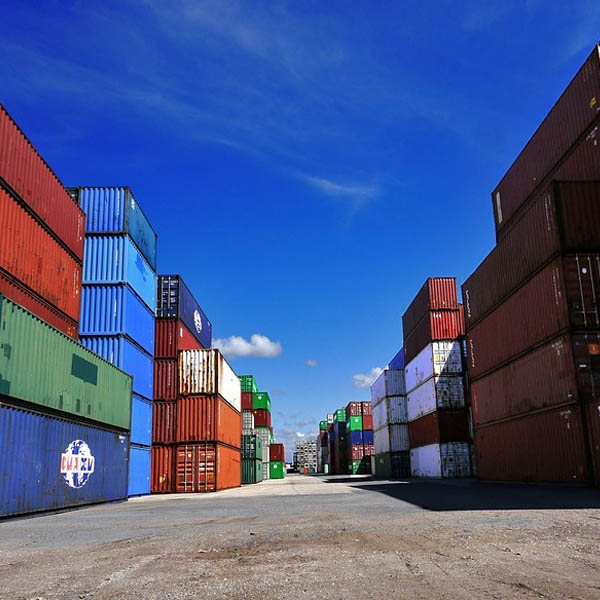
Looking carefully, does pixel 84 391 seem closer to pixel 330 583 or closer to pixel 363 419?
pixel 330 583

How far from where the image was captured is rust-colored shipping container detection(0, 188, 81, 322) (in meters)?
16.8

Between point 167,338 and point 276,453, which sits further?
point 276,453

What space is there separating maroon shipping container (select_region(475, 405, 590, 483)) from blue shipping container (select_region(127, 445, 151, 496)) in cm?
1735

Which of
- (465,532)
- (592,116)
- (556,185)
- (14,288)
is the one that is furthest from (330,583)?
(592,116)

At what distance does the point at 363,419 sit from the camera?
79.1 metres

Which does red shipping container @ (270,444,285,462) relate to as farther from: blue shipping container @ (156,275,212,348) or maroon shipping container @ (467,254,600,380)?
maroon shipping container @ (467,254,600,380)

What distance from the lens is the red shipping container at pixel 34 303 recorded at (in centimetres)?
1655

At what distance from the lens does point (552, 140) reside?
77.3ft

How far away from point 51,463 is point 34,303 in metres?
5.25

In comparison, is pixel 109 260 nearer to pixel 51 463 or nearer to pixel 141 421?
pixel 141 421

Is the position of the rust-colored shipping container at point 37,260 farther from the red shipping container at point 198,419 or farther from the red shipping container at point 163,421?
the red shipping container at point 198,419

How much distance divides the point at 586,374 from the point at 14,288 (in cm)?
1896

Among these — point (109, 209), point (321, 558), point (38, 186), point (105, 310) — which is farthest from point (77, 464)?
point (321, 558)

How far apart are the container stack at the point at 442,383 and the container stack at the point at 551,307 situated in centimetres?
1059
